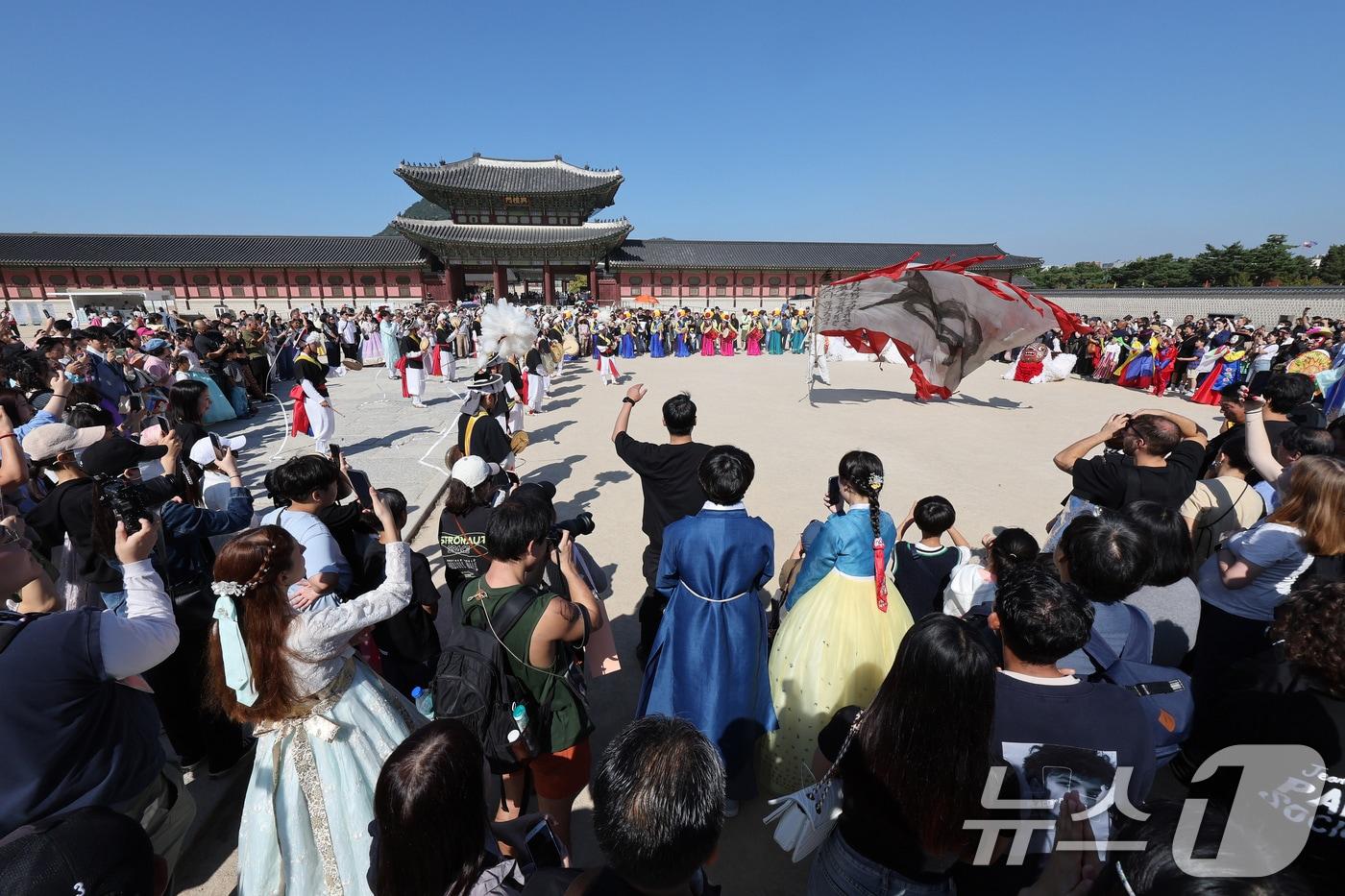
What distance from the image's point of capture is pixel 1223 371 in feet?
39.1

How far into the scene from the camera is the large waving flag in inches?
327

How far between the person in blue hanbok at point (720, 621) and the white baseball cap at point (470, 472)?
1.14 m

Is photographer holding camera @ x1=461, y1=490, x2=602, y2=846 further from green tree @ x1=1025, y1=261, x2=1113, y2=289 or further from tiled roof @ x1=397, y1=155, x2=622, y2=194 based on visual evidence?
green tree @ x1=1025, y1=261, x2=1113, y2=289

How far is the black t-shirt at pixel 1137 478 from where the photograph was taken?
3.01 m

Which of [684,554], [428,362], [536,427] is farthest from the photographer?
[428,362]

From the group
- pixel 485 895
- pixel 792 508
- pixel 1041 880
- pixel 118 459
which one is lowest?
pixel 792 508

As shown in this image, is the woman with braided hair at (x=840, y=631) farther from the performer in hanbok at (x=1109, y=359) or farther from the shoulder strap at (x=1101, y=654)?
the performer in hanbok at (x=1109, y=359)

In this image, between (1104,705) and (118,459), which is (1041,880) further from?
(118,459)

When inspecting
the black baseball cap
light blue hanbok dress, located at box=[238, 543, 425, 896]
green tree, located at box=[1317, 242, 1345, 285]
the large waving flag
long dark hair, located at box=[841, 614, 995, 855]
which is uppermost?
green tree, located at box=[1317, 242, 1345, 285]

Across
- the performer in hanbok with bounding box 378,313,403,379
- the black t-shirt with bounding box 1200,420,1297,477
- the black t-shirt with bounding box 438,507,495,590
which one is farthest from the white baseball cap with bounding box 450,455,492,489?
the performer in hanbok with bounding box 378,313,403,379

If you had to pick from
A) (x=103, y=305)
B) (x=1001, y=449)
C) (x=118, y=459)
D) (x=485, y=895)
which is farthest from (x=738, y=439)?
(x=103, y=305)

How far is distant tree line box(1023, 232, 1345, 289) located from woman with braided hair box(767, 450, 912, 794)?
35.6m

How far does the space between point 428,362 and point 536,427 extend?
7077 millimetres

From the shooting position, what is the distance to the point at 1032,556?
2520 millimetres
